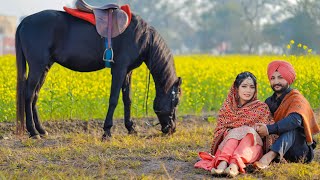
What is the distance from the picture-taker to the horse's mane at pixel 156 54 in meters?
7.64

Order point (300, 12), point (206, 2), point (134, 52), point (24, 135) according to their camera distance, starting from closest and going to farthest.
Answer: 1. point (134, 52)
2. point (24, 135)
3. point (300, 12)
4. point (206, 2)

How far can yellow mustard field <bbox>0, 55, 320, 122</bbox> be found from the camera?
32.4 feet

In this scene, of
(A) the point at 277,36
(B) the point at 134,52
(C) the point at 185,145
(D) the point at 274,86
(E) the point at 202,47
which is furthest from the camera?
(E) the point at 202,47

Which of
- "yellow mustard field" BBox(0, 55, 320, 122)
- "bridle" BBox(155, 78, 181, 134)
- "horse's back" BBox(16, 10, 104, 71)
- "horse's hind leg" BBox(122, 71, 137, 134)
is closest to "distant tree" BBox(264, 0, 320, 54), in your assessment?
"yellow mustard field" BBox(0, 55, 320, 122)

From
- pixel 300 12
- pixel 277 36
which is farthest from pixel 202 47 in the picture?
pixel 300 12

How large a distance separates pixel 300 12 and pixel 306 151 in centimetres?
Answer: 3092

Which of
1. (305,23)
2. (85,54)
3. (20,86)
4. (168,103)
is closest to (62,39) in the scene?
(85,54)

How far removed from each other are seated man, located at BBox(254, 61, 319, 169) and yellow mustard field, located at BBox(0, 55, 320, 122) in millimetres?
4089

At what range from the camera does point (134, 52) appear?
759 cm

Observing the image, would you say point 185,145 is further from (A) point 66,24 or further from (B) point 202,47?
(B) point 202,47

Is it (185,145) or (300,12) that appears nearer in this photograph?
(185,145)

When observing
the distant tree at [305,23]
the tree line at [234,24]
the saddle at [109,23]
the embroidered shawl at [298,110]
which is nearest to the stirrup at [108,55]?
the saddle at [109,23]

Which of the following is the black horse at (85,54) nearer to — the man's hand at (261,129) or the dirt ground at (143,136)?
the dirt ground at (143,136)

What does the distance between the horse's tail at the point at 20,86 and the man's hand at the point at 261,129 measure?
3.26m
